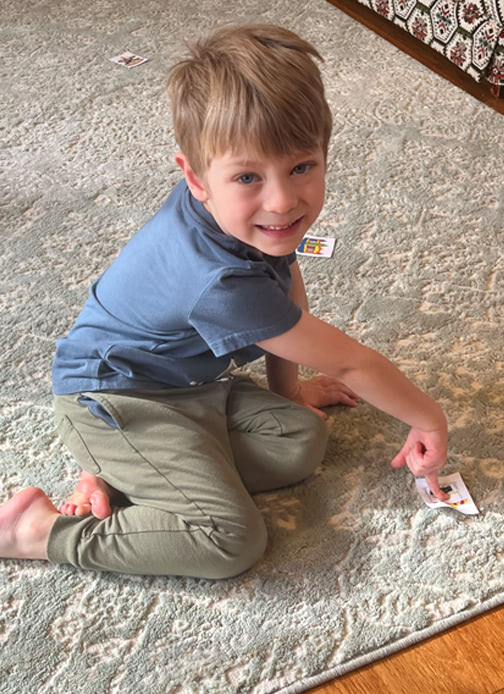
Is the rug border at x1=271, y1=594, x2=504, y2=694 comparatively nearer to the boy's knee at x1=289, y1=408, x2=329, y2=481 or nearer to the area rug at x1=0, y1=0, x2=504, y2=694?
the area rug at x1=0, y1=0, x2=504, y2=694

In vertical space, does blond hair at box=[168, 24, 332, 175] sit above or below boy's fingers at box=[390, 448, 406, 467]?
above

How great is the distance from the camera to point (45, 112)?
8.07 ft

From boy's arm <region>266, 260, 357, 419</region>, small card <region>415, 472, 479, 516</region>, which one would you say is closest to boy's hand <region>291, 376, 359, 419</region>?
boy's arm <region>266, 260, 357, 419</region>

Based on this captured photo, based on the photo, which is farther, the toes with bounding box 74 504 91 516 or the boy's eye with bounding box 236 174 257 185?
the toes with bounding box 74 504 91 516

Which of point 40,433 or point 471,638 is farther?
point 40,433

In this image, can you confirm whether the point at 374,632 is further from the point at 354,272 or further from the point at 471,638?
the point at 354,272

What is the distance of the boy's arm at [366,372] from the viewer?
120 centimetres

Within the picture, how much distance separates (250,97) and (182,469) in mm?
586

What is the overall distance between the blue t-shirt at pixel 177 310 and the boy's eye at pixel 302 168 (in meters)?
0.14

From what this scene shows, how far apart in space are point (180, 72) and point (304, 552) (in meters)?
0.78

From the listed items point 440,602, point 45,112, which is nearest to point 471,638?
point 440,602

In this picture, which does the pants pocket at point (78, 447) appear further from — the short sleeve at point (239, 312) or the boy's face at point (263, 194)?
the boy's face at point (263, 194)

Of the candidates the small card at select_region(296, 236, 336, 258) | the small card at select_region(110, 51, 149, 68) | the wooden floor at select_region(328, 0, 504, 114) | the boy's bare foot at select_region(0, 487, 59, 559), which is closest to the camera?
the boy's bare foot at select_region(0, 487, 59, 559)

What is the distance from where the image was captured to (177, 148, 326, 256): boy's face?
110 centimetres
